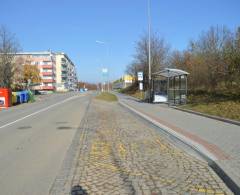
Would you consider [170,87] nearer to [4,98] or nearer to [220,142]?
[4,98]

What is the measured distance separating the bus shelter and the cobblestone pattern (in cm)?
1630

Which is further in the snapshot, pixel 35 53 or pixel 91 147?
pixel 35 53

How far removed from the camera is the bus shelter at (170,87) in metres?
25.6

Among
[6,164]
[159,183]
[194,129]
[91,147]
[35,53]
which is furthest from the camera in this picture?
[35,53]

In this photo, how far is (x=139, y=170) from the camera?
6.34m

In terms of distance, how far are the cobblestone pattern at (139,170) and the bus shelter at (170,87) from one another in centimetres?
1630

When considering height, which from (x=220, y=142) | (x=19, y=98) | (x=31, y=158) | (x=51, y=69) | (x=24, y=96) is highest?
(x=51, y=69)

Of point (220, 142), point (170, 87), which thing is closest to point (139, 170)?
point (220, 142)

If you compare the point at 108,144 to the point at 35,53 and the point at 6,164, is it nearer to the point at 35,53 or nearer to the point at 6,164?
the point at 6,164

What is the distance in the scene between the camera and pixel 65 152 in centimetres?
837

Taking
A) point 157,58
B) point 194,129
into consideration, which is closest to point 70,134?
point 194,129

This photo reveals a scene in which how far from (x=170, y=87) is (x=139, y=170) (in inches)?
955

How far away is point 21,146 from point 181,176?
533cm

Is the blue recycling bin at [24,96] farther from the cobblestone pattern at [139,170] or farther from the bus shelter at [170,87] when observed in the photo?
the cobblestone pattern at [139,170]
